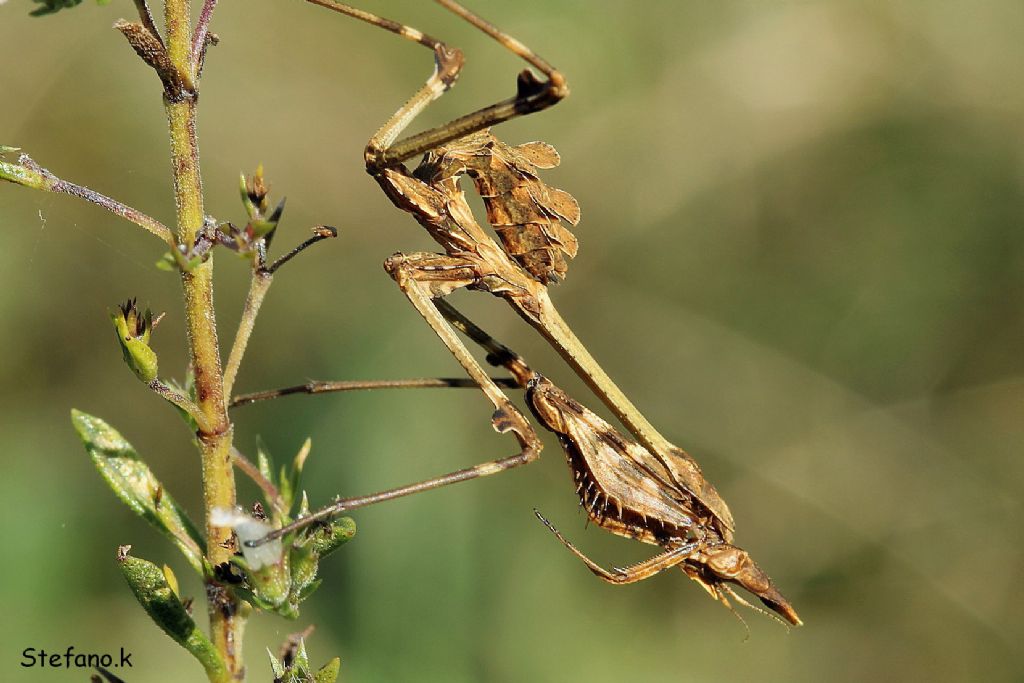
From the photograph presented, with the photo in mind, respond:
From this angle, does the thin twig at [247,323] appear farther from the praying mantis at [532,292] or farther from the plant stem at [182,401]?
the praying mantis at [532,292]

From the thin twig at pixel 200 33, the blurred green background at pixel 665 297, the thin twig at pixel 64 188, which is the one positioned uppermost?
the thin twig at pixel 200 33

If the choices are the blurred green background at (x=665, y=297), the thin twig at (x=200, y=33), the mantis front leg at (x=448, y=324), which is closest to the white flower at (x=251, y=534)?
the mantis front leg at (x=448, y=324)

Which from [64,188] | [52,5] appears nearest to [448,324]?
[64,188]

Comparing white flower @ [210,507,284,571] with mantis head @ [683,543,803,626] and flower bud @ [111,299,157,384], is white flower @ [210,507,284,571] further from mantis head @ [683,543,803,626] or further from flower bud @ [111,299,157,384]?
mantis head @ [683,543,803,626]

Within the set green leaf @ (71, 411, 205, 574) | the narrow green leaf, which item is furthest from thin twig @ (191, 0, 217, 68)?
the narrow green leaf

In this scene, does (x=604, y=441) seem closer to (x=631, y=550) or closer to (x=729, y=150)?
(x=631, y=550)

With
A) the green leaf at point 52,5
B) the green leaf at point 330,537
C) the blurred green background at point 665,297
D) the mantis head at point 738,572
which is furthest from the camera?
the blurred green background at point 665,297

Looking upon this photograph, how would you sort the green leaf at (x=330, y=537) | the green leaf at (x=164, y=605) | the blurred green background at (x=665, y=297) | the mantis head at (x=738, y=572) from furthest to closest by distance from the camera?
the blurred green background at (x=665, y=297) → the mantis head at (x=738, y=572) → the green leaf at (x=330, y=537) → the green leaf at (x=164, y=605)
